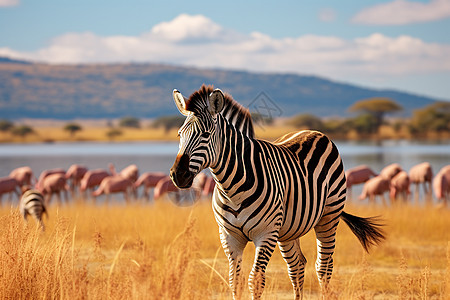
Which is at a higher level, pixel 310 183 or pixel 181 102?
pixel 181 102

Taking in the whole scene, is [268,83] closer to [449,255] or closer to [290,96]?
[290,96]

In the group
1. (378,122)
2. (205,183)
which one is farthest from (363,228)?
(378,122)

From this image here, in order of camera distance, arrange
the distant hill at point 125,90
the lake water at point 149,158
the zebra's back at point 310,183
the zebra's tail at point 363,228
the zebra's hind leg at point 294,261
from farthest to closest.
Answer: the distant hill at point 125,90 < the lake water at point 149,158 < the zebra's tail at point 363,228 < the zebra's hind leg at point 294,261 < the zebra's back at point 310,183

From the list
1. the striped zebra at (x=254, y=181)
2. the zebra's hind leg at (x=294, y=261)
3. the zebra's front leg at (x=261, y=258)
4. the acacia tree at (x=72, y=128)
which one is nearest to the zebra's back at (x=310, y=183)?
the striped zebra at (x=254, y=181)

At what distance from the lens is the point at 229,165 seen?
461 cm

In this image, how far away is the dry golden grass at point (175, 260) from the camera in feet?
13.6

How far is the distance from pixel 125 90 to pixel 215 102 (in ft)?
552

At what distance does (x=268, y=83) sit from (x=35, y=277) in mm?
183985

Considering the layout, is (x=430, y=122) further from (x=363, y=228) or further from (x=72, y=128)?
(x=363, y=228)

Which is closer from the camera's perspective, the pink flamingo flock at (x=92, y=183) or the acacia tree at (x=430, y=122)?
the pink flamingo flock at (x=92, y=183)

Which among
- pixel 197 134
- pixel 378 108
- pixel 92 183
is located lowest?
pixel 378 108

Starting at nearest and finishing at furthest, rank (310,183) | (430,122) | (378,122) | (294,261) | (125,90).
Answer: (310,183), (294,261), (430,122), (378,122), (125,90)

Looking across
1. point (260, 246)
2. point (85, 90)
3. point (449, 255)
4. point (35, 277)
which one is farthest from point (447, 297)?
point (85, 90)

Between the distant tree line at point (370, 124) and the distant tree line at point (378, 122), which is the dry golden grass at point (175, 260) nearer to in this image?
the distant tree line at point (370, 124)
